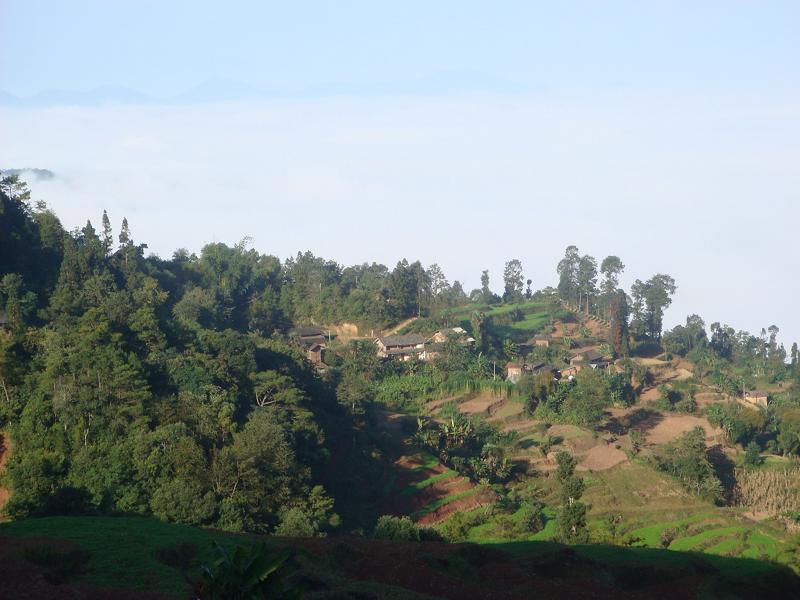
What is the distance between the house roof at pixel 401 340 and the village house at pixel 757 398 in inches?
910

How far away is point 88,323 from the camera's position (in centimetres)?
3797

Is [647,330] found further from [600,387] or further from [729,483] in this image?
[729,483]

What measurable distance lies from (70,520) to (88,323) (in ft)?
54.6

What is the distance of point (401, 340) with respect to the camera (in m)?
65.4

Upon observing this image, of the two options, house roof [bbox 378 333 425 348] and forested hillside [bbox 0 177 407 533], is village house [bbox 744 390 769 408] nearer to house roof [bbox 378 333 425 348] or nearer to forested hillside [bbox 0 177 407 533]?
house roof [bbox 378 333 425 348]

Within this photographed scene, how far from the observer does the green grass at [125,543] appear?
59.1ft

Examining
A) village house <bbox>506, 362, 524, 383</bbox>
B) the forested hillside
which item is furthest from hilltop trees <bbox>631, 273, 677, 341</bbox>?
the forested hillside

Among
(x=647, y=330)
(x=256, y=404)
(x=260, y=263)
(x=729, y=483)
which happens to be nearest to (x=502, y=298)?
(x=647, y=330)

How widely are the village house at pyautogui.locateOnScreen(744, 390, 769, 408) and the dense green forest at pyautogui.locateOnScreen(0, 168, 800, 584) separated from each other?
88cm

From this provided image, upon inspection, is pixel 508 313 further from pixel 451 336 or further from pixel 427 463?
pixel 427 463

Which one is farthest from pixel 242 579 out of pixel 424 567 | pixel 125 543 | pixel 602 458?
pixel 602 458

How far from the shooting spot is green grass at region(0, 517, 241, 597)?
18000mm

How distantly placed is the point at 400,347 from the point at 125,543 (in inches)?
1774

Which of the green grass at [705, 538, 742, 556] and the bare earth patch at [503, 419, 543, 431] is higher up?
the bare earth patch at [503, 419, 543, 431]
